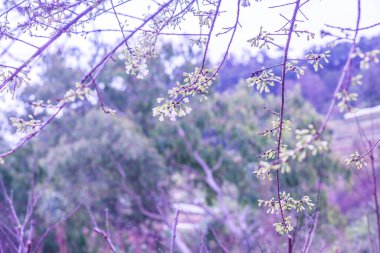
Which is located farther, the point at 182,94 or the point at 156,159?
the point at 156,159

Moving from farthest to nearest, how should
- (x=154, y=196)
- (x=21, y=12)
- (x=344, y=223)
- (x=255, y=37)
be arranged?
(x=344, y=223) < (x=154, y=196) < (x=255, y=37) < (x=21, y=12)

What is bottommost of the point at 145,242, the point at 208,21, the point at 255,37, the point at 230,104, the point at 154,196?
the point at 145,242

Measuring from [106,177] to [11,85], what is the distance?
882 cm

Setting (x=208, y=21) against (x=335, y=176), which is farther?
(x=335, y=176)

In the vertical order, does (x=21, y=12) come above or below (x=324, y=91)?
below

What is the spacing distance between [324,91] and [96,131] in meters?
5.25

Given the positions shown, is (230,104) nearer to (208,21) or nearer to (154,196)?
(154,196)

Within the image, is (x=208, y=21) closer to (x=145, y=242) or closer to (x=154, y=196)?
(x=154, y=196)

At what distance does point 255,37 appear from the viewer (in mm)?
1922

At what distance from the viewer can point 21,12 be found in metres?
1.73

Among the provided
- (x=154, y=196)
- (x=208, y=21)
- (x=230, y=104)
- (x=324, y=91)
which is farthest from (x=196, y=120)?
(x=208, y=21)

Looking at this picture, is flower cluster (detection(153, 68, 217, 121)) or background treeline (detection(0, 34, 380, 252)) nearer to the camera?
flower cluster (detection(153, 68, 217, 121))

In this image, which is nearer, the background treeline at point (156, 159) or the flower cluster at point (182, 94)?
the flower cluster at point (182, 94)

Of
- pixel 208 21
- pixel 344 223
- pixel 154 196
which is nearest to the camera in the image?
pixel 208 21
